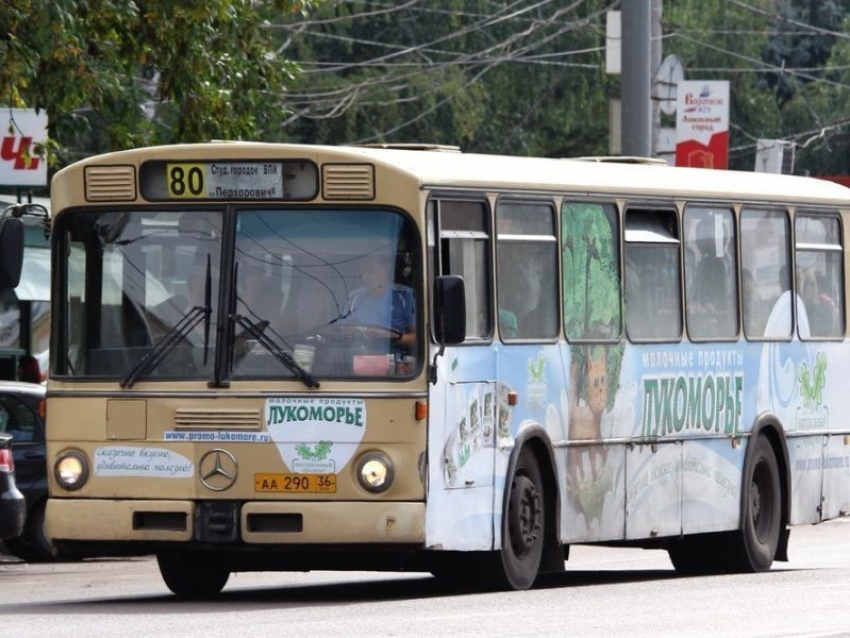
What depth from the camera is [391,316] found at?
1313 centimetres

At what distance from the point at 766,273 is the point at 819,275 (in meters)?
0.90

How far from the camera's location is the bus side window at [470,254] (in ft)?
44.2

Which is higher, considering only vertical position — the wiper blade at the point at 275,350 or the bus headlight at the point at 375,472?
the wiper blade at the point at 275,350

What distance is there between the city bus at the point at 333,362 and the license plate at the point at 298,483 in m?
0.01

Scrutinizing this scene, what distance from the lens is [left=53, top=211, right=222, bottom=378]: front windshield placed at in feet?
43.7

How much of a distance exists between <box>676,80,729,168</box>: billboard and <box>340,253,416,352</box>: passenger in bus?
52.5 ft

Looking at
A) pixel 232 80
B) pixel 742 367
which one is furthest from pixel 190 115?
pixel 742 367

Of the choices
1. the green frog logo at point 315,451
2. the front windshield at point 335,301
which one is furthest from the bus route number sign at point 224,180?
the green frog logo at point 315,451

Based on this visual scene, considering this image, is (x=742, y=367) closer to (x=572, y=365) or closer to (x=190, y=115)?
(x=572, y=365)

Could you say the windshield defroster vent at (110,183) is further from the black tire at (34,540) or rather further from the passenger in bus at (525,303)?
the black tire at (34,540)

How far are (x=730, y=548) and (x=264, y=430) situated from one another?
4.94m

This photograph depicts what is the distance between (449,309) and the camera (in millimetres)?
13070

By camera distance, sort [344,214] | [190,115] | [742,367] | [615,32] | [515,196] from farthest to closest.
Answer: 1. [615,32]
2. [190,115]
3. [742,367]
4. [515,196]
5. [344,214]

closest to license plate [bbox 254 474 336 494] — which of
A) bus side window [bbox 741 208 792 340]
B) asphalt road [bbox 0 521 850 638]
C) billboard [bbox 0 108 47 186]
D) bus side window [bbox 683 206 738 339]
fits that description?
asphalt road [bbox 0 521 850 638]
